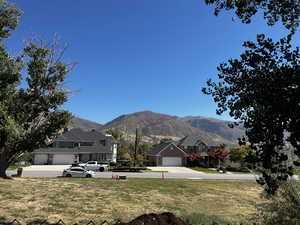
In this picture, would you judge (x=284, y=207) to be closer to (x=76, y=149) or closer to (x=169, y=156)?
(x=169, y=156)

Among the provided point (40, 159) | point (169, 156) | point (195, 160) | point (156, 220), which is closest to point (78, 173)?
point (156, 220)

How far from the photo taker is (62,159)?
156 feet

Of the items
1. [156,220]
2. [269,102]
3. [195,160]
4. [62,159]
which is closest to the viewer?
[269,102]

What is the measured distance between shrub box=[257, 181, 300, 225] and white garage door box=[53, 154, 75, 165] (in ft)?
157

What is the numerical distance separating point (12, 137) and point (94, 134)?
1592 inches

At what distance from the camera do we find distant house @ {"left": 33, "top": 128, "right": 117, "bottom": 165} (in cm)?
4637

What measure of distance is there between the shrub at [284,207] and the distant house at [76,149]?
4738 cm

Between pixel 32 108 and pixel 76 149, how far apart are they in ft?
106

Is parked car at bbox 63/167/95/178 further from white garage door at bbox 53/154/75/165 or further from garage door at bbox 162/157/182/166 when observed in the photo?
garage door at bbox 162/157/182/166

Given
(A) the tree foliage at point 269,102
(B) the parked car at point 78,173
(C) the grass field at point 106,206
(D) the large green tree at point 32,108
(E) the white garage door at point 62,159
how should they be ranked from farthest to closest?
(E) the white garage door at point 62,159, (B) the parked car at point 78,173, (D) the large green tree at point 32,108, (C) the grass field at point 106,206, (A) the tree foliage at point 269,102

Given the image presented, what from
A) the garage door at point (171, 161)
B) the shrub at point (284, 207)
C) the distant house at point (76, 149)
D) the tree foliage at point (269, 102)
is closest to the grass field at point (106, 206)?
the shrub at point (284, 207)

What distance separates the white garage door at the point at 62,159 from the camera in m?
46.9

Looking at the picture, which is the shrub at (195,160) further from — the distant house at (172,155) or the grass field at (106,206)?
the grass field at (106,206)

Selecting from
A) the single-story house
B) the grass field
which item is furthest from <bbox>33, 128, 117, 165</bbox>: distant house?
the grass field
